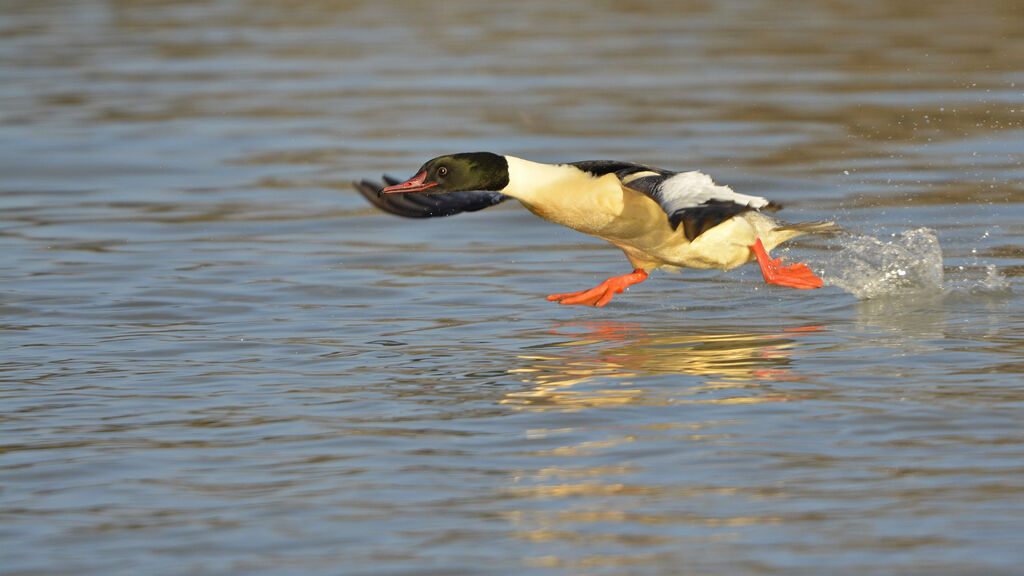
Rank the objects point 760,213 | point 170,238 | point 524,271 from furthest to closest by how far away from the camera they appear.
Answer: point 170,238 < point 524,271 < point 760,213

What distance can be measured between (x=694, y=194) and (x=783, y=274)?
3.25 feet

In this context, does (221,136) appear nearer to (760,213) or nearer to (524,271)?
(524,271)

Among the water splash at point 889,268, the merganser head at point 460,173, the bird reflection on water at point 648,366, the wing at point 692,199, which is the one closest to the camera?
the bird reflection on water at point 648,366

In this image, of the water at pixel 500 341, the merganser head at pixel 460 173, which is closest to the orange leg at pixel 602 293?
the water at pixel 500 341

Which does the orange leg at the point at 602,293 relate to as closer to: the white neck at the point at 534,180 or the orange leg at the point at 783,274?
the orange leg at the point at 783,274

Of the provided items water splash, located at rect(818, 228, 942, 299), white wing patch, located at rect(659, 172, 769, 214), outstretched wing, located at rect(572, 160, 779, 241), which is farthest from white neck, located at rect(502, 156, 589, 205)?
water splash, located at rect(818, 228, 942, 299)

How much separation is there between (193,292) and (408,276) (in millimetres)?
1414

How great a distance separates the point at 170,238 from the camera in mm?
12289

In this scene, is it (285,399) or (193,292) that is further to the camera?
(193,292)

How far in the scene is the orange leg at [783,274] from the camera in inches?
354

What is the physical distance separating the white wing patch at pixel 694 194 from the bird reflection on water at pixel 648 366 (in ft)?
2.28

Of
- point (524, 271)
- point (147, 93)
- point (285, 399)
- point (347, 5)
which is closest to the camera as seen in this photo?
point (285, 399)

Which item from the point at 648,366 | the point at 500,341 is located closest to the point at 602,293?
the point at 500,341

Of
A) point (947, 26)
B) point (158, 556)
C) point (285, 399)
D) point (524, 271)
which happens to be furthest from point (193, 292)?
point (947, 26)
